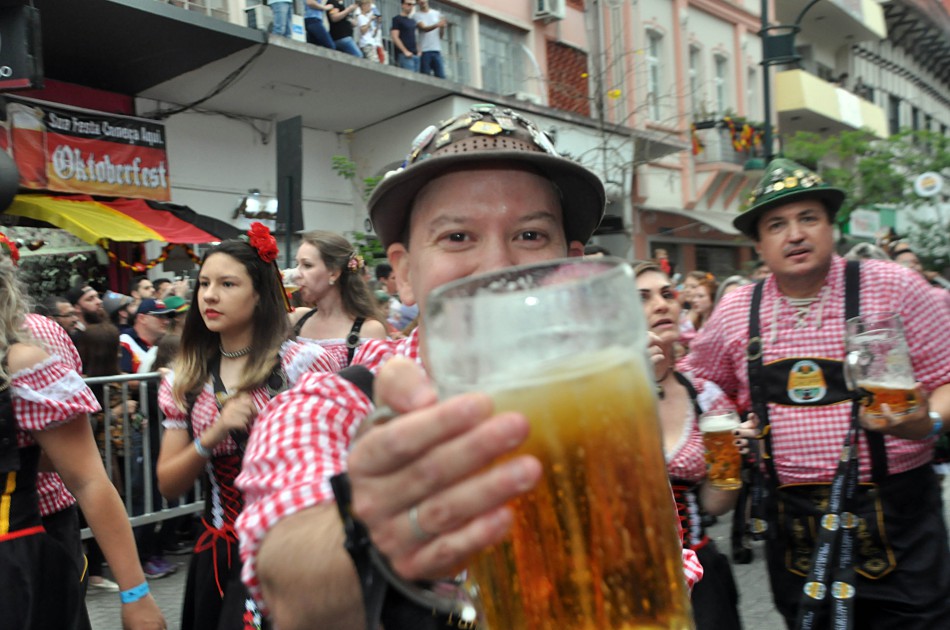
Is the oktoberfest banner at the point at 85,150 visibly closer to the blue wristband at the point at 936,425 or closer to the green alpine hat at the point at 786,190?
the green alpine hat at the point at 786,190

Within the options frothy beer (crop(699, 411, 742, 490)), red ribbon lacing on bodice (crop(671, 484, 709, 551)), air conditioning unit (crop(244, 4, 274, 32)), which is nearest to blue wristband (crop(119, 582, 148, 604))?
red ribbon lacing on bodice (crop(671, 484, 709, 551))

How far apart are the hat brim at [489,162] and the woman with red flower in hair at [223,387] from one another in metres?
1.69

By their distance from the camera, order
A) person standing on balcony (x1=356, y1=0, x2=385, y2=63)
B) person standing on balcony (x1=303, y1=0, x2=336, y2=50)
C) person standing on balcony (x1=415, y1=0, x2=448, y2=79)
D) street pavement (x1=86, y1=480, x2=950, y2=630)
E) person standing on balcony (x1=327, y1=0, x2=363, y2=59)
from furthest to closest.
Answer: person standing on balcony (x1=415, y1=0, x2=448, y2=79), person standing on balcony (x1=356, y1=0, x2=385, y2=63), person standing on balcony (x1=327, y1=0, x2=363, y2=59), person standing on balcony (x1=303, y1=0, x2=336, y2=50), street pavement (x1=86, y1=480, x2=950, y2=630)

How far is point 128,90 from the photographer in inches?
480

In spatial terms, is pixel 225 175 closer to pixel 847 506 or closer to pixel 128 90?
pixel 128 90

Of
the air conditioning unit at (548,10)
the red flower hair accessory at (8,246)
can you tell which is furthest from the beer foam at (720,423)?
the air conditioning unit at (548,10)

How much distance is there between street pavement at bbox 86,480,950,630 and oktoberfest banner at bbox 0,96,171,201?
6.38 m

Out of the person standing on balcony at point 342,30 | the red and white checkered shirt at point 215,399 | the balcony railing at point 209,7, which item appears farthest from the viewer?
the person standing on balcony at point 342,30

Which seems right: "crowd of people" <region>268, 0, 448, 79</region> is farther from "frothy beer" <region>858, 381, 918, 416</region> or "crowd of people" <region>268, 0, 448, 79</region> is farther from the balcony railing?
"frothy beer" <region>858, 381, 918, 416</region>

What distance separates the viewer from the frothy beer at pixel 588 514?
81cm

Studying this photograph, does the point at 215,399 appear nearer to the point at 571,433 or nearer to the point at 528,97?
the point at 571,433

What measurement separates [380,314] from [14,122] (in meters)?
7.04

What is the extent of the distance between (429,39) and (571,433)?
47.1ft

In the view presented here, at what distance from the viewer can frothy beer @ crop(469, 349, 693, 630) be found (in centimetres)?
81
